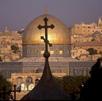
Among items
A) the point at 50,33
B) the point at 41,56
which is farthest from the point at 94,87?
the point at 41,56

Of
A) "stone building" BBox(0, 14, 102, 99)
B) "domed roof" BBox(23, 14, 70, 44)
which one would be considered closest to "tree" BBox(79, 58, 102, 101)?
"stone building" BBox(0, 14, 102, 99)

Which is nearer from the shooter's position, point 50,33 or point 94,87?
point 94,87

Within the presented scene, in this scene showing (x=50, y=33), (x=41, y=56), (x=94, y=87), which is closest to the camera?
(x=94, y=87)

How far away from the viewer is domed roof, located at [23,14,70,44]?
4080 inches

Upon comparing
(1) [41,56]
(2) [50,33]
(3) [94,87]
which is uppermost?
(2) [50,33]

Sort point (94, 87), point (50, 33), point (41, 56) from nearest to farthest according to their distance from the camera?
point (94, 87) < point (50, 33) < point (41, 56)

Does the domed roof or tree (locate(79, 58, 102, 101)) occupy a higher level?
the domed roof

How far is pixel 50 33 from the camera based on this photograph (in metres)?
103

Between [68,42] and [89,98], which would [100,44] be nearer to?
[68,42]

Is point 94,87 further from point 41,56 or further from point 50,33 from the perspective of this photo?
point 41,56

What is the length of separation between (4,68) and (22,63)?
13.8 feet

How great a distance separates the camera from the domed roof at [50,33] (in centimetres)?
10362

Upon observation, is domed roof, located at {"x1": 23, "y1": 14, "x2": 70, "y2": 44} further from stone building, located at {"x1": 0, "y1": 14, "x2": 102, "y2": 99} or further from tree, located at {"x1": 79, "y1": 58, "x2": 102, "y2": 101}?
tree, located at {"x1": 79, "y1": 58, "x2": 102, "y2": 101}

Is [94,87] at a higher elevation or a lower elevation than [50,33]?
lower
